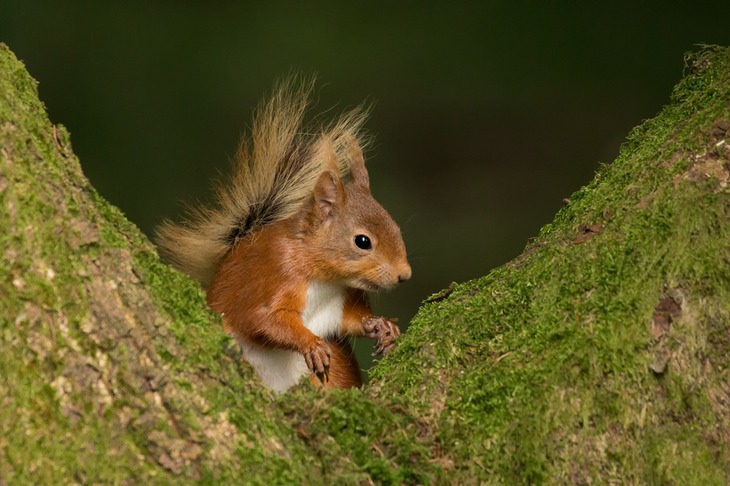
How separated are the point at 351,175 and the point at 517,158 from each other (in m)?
2.68

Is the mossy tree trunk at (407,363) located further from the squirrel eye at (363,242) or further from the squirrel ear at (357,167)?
the squirrel ear at (357,167)

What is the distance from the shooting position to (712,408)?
59.1 inches

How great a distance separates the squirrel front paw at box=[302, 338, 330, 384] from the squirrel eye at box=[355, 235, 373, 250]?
0.33m

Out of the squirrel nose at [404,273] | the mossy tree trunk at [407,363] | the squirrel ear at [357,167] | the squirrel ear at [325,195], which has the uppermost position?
the squirrel ear at [357,167]

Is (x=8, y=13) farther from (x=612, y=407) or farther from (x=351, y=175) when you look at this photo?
(x=612, y=407)

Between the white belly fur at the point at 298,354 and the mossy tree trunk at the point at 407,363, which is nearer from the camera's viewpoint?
the mossy tree trunk at the point at 407,363

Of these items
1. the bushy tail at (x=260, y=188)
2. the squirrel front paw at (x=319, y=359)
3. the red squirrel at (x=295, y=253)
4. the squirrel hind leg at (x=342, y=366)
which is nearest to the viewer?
the squirrel front paw at (x=319, y=359)

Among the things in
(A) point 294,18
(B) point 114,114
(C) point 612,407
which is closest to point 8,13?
(B) point 114,114

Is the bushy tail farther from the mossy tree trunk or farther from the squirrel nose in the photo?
the mossy tree trunk

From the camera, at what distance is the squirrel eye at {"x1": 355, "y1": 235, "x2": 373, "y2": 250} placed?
264 cm

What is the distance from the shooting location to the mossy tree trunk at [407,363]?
125 centimetres

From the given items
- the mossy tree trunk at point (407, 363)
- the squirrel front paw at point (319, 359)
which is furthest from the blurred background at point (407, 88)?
the mossy tree trunk at point (407, 363)

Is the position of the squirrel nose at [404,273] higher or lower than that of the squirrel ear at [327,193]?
lower

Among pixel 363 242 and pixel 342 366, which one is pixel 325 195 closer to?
pixel 363 242
